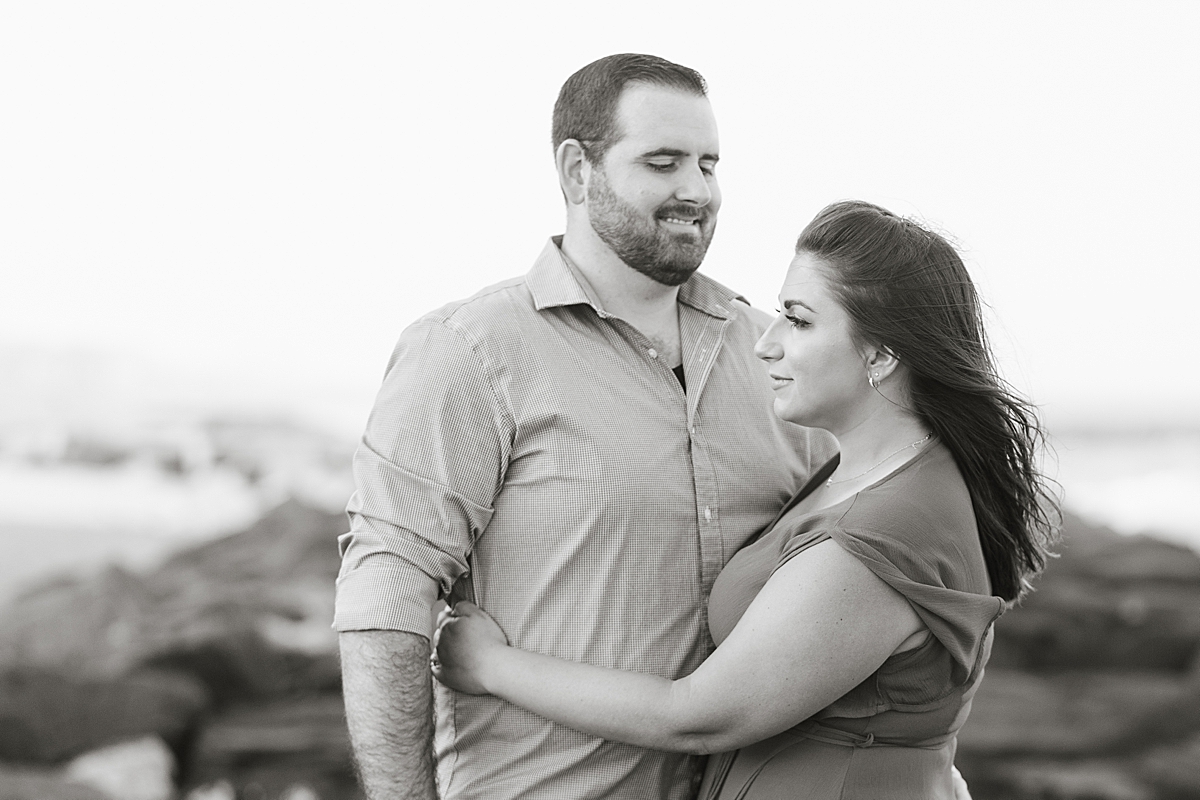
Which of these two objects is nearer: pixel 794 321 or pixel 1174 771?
pixel 794 321

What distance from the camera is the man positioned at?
1732 millimetres

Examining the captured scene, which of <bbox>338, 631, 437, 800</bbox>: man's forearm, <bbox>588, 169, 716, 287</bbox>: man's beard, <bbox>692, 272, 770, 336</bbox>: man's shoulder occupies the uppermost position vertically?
<bbox>588, 169, 716, 287</bbox>: man's beard

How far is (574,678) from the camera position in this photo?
1.70 meters

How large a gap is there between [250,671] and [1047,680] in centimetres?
332

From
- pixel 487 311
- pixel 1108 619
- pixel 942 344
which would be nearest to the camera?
pixel 942 344

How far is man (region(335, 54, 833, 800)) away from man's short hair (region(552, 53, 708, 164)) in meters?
0.02

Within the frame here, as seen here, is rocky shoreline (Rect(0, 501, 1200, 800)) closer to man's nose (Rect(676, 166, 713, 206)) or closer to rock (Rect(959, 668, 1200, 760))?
rock (Rect(959, 668, 1200, 760))

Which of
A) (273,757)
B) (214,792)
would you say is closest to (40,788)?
(214,792)

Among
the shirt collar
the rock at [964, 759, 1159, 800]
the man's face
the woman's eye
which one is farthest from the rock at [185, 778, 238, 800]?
the woman's eye

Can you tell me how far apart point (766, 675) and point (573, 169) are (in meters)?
0.98

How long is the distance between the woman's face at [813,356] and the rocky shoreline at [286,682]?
3.05m

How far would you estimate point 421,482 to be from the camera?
1.73 m

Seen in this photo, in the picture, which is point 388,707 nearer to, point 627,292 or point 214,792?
point 627,292

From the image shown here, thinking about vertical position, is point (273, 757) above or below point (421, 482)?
below
